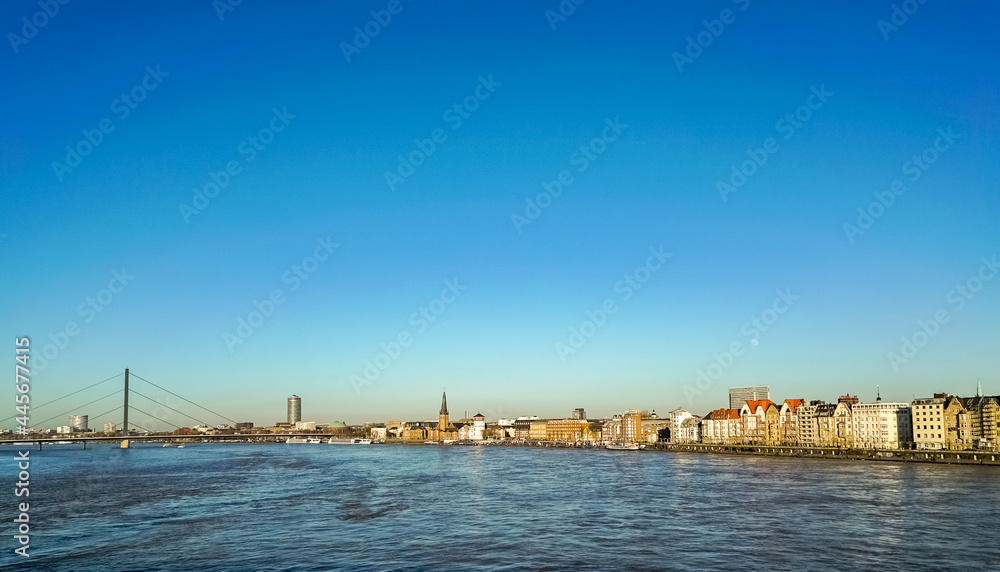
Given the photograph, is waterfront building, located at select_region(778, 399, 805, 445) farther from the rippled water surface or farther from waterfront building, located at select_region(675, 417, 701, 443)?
the rippled water surface

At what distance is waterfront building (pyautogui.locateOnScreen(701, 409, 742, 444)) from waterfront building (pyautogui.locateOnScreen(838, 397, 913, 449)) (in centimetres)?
3404

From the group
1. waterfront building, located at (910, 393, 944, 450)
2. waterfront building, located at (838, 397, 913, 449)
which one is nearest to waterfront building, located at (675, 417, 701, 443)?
waterfront building, located at (838, 397, 913, 449)

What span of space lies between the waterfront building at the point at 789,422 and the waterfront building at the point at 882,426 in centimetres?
1521

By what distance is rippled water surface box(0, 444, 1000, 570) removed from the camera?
29.4m

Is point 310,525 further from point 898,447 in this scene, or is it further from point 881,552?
point 898,447

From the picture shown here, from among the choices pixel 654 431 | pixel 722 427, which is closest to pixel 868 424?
pixel 722 427

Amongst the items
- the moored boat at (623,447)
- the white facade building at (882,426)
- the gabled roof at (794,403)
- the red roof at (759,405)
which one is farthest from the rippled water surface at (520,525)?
the moored boat at (623,447)

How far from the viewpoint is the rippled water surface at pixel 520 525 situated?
29359mm

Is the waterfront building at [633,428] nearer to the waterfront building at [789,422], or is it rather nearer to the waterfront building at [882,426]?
the waterfront building at [789,422]

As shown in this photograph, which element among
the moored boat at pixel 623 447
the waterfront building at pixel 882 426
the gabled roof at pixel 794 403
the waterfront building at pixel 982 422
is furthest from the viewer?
the moored boat at pixel 623 447

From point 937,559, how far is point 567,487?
34.6 metres

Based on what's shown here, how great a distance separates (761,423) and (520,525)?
12487 centimetres

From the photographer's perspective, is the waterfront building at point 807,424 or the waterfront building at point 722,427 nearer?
the waterfront building at point 807,424

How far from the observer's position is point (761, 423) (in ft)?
490
